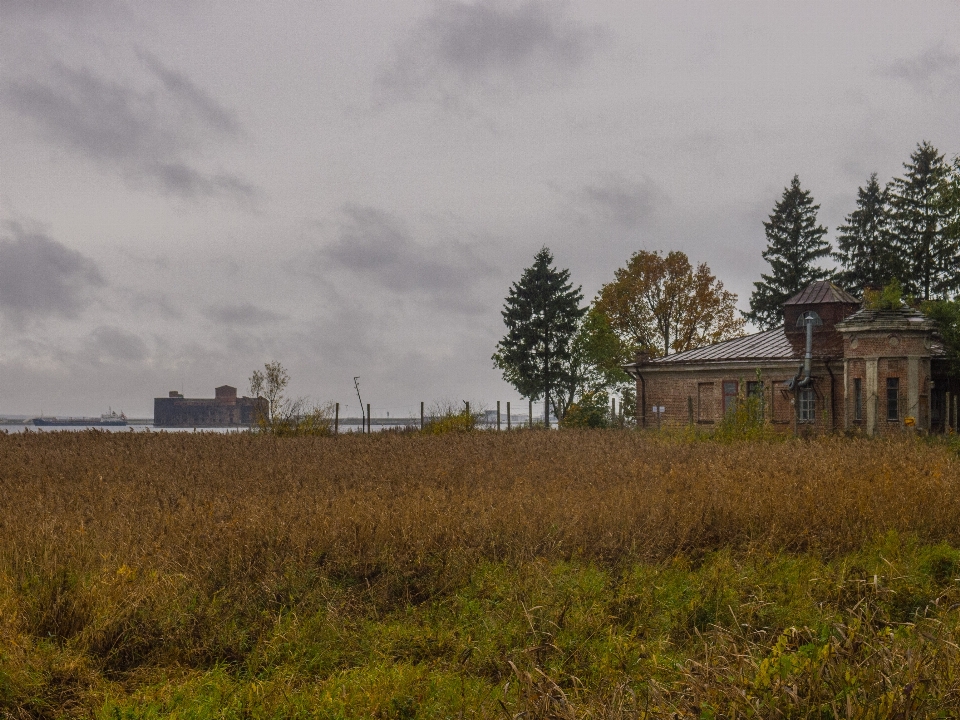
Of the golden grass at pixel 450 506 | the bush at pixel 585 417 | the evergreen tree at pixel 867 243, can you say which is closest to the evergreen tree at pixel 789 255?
the evergreen tree at pixel 867 243

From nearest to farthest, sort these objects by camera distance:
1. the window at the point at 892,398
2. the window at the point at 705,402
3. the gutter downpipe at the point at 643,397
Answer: the window at the point at 892,398
the window at the point at 705,402
the gutter downpipe at the point at 643,397

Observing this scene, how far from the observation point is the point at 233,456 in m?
15.6

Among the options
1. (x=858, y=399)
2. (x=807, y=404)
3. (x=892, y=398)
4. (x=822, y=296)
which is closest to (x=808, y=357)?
(x=807, y=404)

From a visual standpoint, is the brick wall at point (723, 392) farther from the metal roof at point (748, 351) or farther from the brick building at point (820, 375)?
the metal roof at point (748, 351)

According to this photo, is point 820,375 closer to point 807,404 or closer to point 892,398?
point 807,404

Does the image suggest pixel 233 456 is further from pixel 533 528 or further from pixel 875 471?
pixel 875 471

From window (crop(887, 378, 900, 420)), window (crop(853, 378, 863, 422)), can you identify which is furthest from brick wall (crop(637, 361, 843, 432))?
window (crop(887, 378, 900, 420))

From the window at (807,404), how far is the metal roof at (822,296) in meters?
4.88

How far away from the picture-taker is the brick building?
1147 inches

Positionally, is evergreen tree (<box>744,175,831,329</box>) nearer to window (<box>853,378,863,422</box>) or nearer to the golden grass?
window (<box>853,378,863,422</box>)

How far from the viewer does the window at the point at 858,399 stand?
99.6ft

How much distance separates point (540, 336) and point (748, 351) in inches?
693

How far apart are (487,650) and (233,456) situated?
420 inches

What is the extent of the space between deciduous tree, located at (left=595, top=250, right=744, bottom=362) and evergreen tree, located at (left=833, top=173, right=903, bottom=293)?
6501 millimetres
